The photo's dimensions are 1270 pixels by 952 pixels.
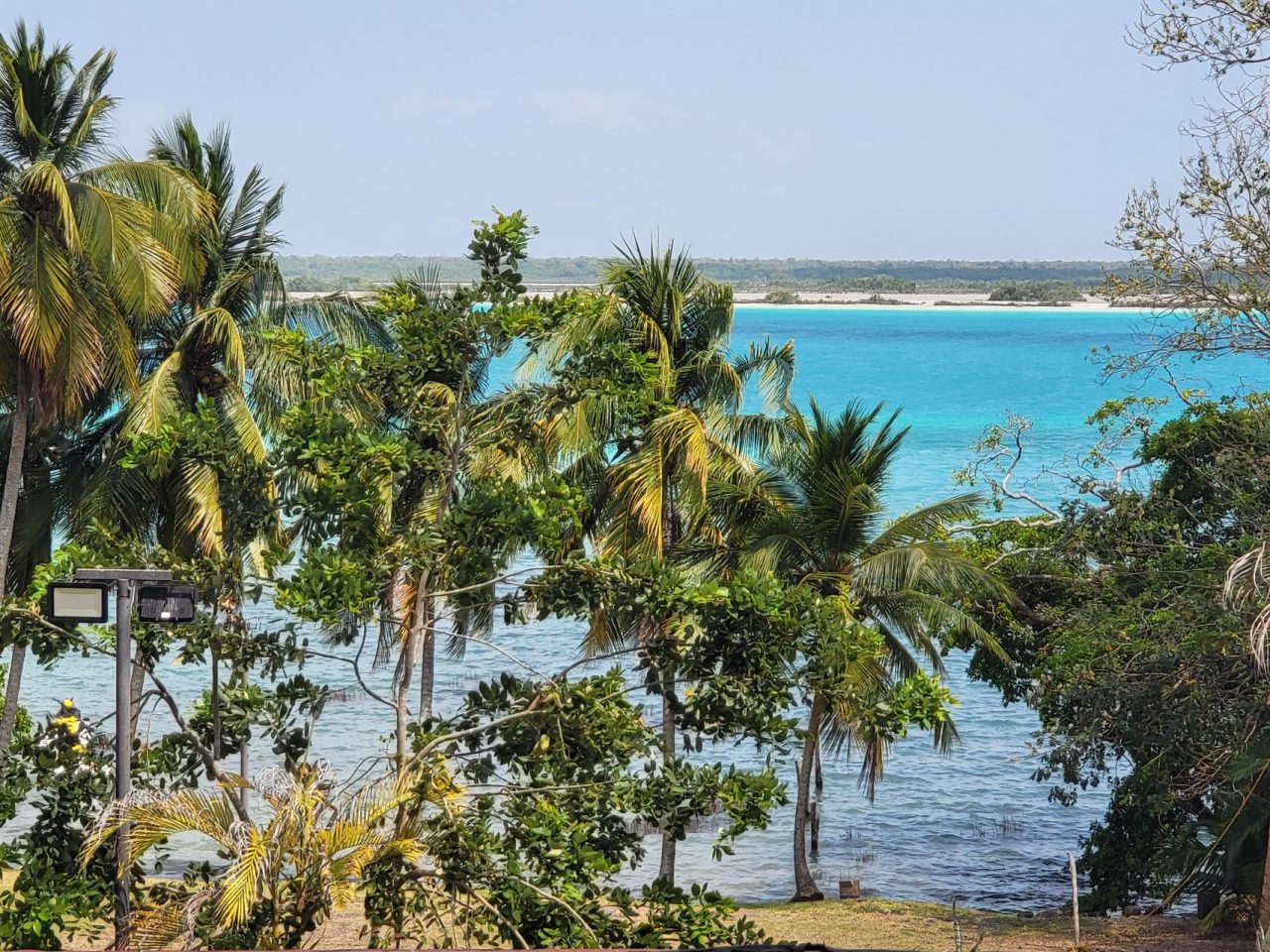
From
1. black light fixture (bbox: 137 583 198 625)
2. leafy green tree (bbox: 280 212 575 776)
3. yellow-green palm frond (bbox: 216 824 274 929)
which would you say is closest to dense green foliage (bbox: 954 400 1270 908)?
leafy green tree (bbox: 280 212 575 776)

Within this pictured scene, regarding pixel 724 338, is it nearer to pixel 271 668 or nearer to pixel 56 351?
pixel 56 351

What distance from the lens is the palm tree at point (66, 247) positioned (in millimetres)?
16828

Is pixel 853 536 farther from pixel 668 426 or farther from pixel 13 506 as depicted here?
pixel 13 506

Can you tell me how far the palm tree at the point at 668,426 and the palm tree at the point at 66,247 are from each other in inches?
199

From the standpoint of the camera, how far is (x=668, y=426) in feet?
57.3

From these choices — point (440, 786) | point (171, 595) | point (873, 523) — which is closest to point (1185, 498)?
point (873, 523)

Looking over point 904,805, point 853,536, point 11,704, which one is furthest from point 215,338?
point 904,805

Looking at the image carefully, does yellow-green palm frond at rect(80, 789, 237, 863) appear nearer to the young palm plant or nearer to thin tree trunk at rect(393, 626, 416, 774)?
the young palm plant

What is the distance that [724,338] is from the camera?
61.4ft

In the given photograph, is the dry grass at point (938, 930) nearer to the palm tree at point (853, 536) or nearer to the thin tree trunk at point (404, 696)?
the palm tree at point (853, 536)

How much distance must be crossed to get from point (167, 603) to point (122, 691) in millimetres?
639

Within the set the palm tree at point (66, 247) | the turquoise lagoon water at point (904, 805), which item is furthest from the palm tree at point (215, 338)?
the turquoise lagoon water at point (904, 805)

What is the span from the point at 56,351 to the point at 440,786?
34.7ft

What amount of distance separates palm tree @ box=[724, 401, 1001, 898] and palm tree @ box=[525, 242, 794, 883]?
2.19ft
